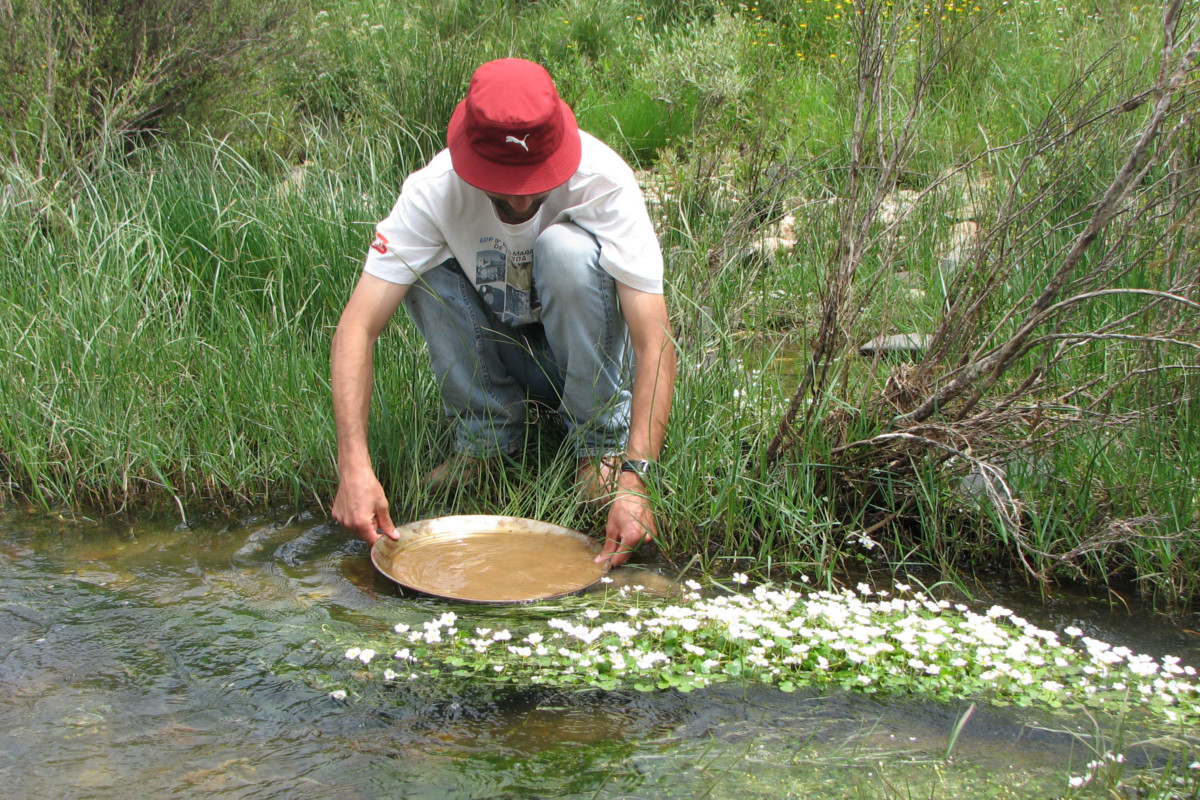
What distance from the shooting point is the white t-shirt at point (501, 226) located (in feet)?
9.32

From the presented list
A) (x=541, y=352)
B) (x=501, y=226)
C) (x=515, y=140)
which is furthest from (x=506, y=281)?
(x=515, y=140)

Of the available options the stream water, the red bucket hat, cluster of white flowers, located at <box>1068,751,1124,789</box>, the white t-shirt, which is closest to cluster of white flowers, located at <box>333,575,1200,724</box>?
the stream water

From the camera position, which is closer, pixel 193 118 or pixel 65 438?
pixel 65 438

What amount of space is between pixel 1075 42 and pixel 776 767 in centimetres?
501

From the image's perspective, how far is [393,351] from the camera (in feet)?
11.6

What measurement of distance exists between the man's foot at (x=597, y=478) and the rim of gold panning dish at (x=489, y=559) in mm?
179

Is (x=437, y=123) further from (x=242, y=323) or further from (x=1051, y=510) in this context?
(x=1051, y=510)

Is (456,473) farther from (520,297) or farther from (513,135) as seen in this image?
(513,135)

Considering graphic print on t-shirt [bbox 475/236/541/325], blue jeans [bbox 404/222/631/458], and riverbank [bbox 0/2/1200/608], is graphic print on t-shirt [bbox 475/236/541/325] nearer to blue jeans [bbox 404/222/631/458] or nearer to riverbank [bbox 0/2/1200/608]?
blue jeans [bbox 404/222/631/458]

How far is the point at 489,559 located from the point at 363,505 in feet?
1.31

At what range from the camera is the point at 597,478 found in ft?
10.2

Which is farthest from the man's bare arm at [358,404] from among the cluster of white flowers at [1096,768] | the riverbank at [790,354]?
the cluster of white flowers at [1096,768]

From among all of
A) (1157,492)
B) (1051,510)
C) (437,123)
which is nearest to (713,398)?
(1051,510)

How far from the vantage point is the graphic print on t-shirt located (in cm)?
301
